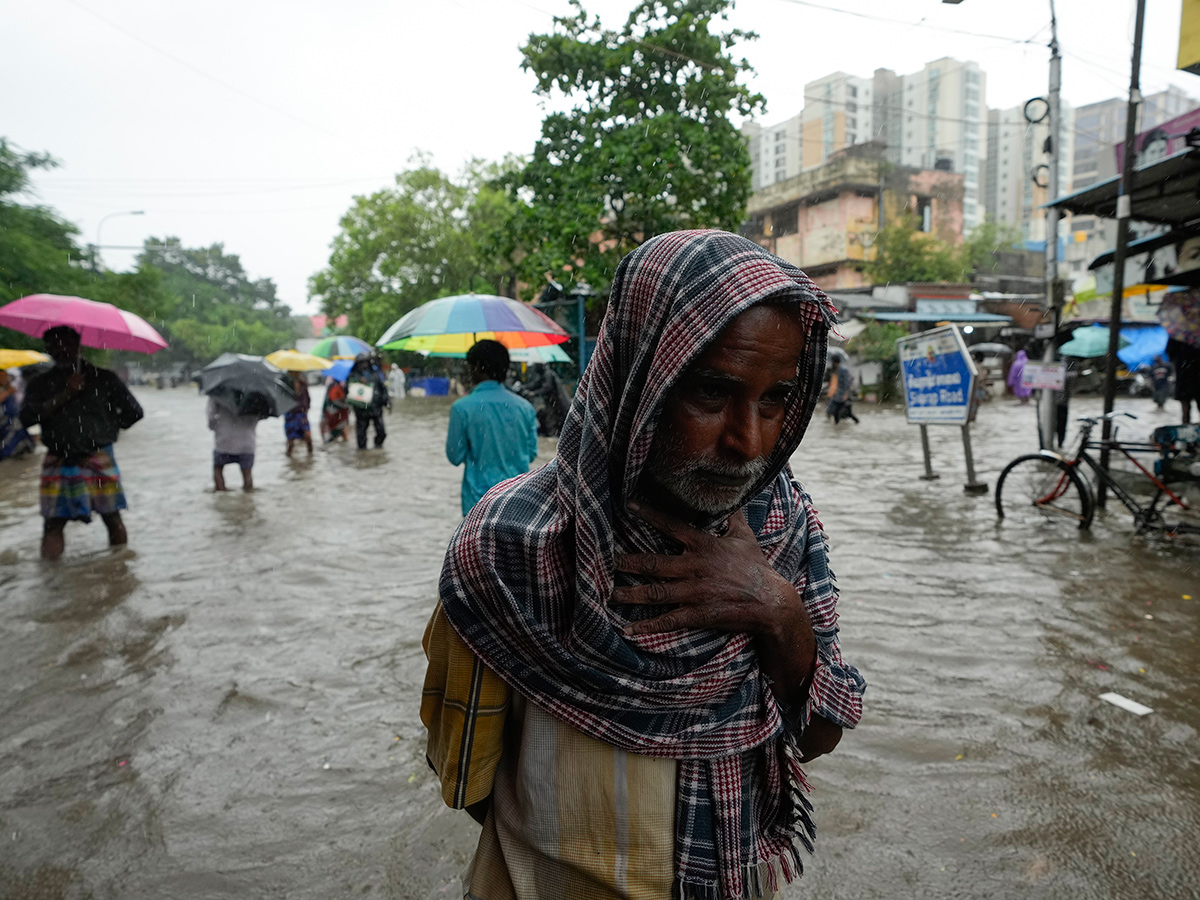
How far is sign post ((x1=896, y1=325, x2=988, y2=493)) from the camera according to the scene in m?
8.56

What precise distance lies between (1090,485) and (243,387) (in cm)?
946

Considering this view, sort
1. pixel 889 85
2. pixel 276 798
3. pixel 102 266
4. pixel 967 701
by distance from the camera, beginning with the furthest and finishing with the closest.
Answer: pixel 889 85 < pixel 102 266 < pixel 967 701 < pixel 276 798

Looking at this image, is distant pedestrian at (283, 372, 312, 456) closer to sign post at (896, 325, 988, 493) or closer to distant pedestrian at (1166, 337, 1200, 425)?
sign post at (896, 325, 988, 493)

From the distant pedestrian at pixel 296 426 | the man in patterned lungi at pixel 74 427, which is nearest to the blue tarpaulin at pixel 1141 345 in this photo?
the distant pedestrian at pixel 296 426

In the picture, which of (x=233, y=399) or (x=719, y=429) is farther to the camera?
(x=233, y=399)

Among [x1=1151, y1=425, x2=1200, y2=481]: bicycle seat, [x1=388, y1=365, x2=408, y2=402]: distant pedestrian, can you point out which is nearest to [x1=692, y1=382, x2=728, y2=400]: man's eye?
[x1=1151, y1=425, x2=1200, y2=481]: bicycle seat

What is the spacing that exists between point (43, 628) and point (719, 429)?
556 cm

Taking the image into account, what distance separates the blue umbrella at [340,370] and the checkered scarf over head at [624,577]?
14.7 m

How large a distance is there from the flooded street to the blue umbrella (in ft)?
26.4

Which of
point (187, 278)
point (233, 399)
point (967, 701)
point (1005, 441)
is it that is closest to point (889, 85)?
point (1005, 441)

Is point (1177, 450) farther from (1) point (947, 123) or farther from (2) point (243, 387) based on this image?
(1) point (947, 123)

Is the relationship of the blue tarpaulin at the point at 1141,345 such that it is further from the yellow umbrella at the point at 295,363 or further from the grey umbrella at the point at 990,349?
the yellow umbrella at the point at 295,363

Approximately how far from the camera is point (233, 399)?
9.64 metres

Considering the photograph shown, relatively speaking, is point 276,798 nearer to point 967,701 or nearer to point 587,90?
point 967,701
